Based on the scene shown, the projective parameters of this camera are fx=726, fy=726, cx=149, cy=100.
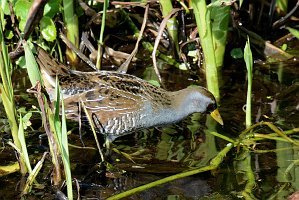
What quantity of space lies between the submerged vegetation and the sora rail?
3.4 inches

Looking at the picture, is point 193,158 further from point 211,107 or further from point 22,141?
point 22,141

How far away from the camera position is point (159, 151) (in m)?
4.48

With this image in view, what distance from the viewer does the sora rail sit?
177 inches

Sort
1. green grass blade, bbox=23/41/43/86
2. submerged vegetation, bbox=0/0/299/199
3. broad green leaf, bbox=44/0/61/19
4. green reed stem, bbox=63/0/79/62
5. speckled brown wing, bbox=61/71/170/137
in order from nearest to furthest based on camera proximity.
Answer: green grass blade, bbox=23/41/43/86, submerged vegetation, bbox=0/0/299/199, speckled brown wing, bbox=61/71/170/137, broad green leaf, bbox=44/0/61/19, green reed stem, bbox=63/0/79/62

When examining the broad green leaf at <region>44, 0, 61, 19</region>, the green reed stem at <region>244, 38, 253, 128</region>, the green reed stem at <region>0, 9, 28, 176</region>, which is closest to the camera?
the green reed stem at <region>0, 9, 28, 176</region>

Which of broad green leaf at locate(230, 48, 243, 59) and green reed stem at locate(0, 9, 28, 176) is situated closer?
green reed stem at locate(0, 9, 28, 176)

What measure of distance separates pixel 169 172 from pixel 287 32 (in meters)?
2.55

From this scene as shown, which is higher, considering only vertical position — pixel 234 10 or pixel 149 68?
pixel 234 10

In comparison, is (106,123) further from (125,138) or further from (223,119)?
(223,119)

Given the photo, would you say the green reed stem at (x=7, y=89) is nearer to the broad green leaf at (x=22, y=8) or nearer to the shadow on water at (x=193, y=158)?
the shadow on water at (x=193, y=158)

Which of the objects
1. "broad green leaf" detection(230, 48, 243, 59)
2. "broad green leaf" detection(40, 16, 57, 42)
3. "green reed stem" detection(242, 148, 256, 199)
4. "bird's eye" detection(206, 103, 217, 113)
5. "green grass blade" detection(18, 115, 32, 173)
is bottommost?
"green reed stem" detection(242, 148, 256, 199)

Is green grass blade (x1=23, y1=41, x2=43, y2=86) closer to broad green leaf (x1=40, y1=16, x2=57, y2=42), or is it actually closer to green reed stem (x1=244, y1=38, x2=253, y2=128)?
green reed stem (x1=244, y1=38, x2=253, y2=128)

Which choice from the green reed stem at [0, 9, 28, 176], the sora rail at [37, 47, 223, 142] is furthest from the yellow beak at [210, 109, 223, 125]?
the green reed stem at [0, 9, 28, 176]

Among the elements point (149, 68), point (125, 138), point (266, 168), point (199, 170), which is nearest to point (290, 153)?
point (266, 168)
